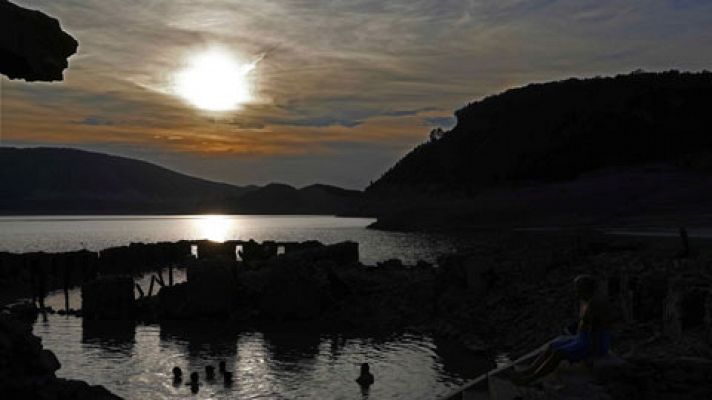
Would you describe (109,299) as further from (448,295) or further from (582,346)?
(582,346)

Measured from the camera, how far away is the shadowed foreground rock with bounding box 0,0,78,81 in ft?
42.3

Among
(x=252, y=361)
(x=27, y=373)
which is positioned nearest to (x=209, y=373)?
(x=252, y=361)

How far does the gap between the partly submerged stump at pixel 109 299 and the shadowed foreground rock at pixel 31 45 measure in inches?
935

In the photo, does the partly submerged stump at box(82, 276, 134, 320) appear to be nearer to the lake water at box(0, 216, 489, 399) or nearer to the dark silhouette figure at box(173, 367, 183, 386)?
the lake water at box(0, 216, 489, 399)

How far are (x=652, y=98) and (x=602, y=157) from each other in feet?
54.6

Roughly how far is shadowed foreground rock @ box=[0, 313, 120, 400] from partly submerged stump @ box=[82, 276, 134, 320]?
22.9 m

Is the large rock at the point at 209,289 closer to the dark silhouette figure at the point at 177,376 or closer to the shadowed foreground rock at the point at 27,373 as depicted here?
the dark silhouette figure at the point at 177,376

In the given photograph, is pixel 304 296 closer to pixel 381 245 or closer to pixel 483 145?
pixel 381 245

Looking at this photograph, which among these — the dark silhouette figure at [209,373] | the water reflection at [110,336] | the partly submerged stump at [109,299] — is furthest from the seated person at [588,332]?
the partly submerged stump at [109,299]

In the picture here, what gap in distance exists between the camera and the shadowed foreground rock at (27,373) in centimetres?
1217

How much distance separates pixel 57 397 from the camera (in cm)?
1237

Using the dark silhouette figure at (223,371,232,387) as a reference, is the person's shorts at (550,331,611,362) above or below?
above

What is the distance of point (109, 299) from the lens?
3584cm

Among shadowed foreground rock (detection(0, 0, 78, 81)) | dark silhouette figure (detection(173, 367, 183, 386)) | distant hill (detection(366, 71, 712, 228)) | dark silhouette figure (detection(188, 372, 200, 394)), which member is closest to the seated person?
shadowed foreground rock (detection(0, 0, 78, 81))
